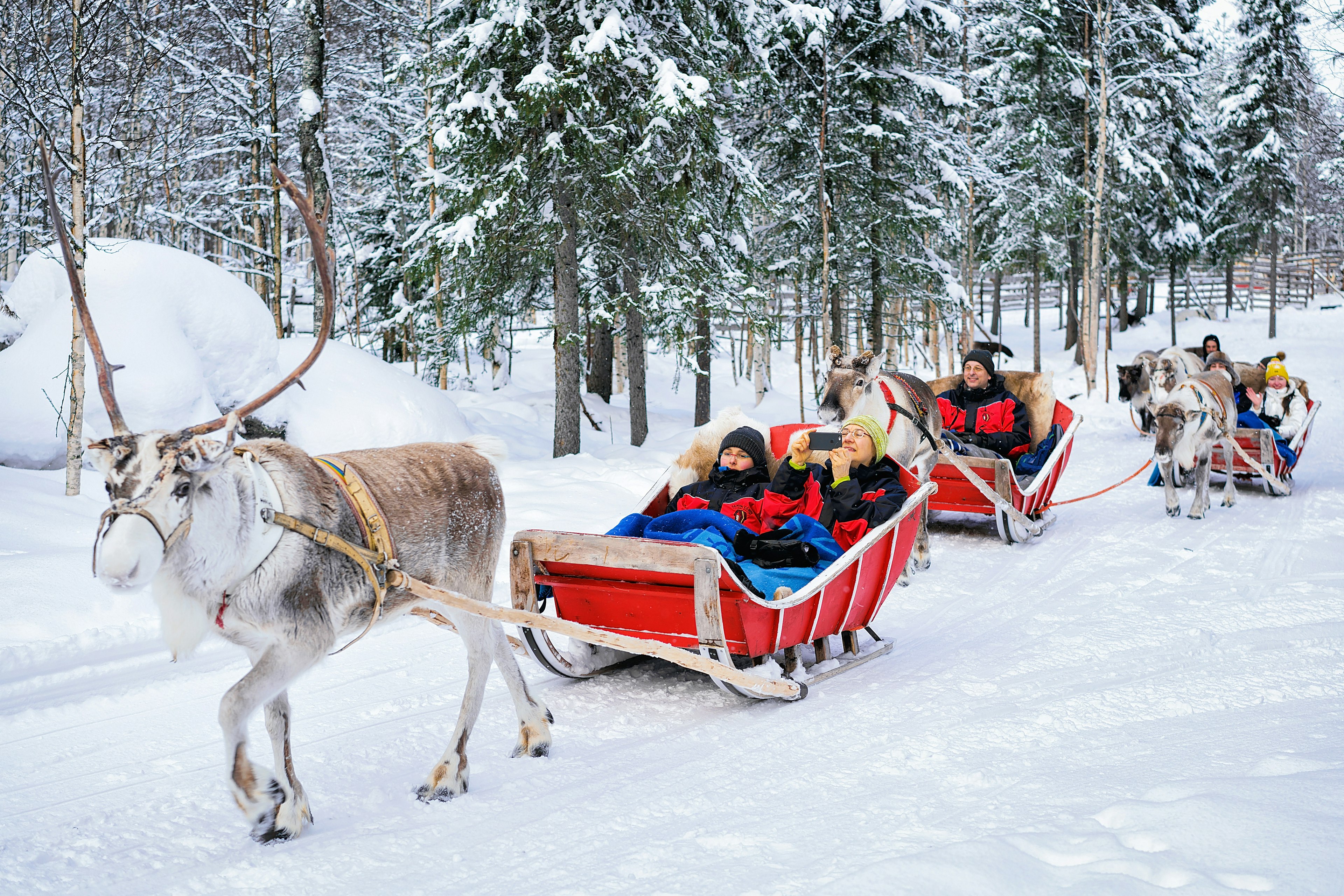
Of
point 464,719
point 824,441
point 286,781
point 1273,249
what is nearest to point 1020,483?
point 824,441

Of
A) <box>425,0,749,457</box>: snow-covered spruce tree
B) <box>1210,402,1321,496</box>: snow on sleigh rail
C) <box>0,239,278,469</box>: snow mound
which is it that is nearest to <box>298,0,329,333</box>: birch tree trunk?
<box>425,0,749,457</box>: snow-covered spruce tree

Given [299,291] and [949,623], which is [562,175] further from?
[299,291]

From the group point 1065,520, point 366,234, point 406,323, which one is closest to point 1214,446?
point 1065,520

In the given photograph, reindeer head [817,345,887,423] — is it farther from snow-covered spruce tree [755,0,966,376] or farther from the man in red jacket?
snow-covered spruce tree [755,0,966,376]

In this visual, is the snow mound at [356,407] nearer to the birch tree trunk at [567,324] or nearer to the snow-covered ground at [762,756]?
the birch tree trunk at [567,324]

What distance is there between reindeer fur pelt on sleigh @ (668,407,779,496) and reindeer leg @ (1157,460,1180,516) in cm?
539

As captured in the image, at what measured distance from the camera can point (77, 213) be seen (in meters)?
7.75

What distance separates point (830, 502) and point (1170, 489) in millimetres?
5731

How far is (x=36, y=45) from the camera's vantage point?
7938mm

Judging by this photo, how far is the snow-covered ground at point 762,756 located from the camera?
9.86ft

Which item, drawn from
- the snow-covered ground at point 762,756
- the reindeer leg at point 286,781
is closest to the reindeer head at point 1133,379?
the snow-covered ground at point 762,756

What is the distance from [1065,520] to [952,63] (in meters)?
15.2

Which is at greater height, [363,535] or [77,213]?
[77,213]

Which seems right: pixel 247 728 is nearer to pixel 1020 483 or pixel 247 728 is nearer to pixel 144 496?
pixel 144 496
